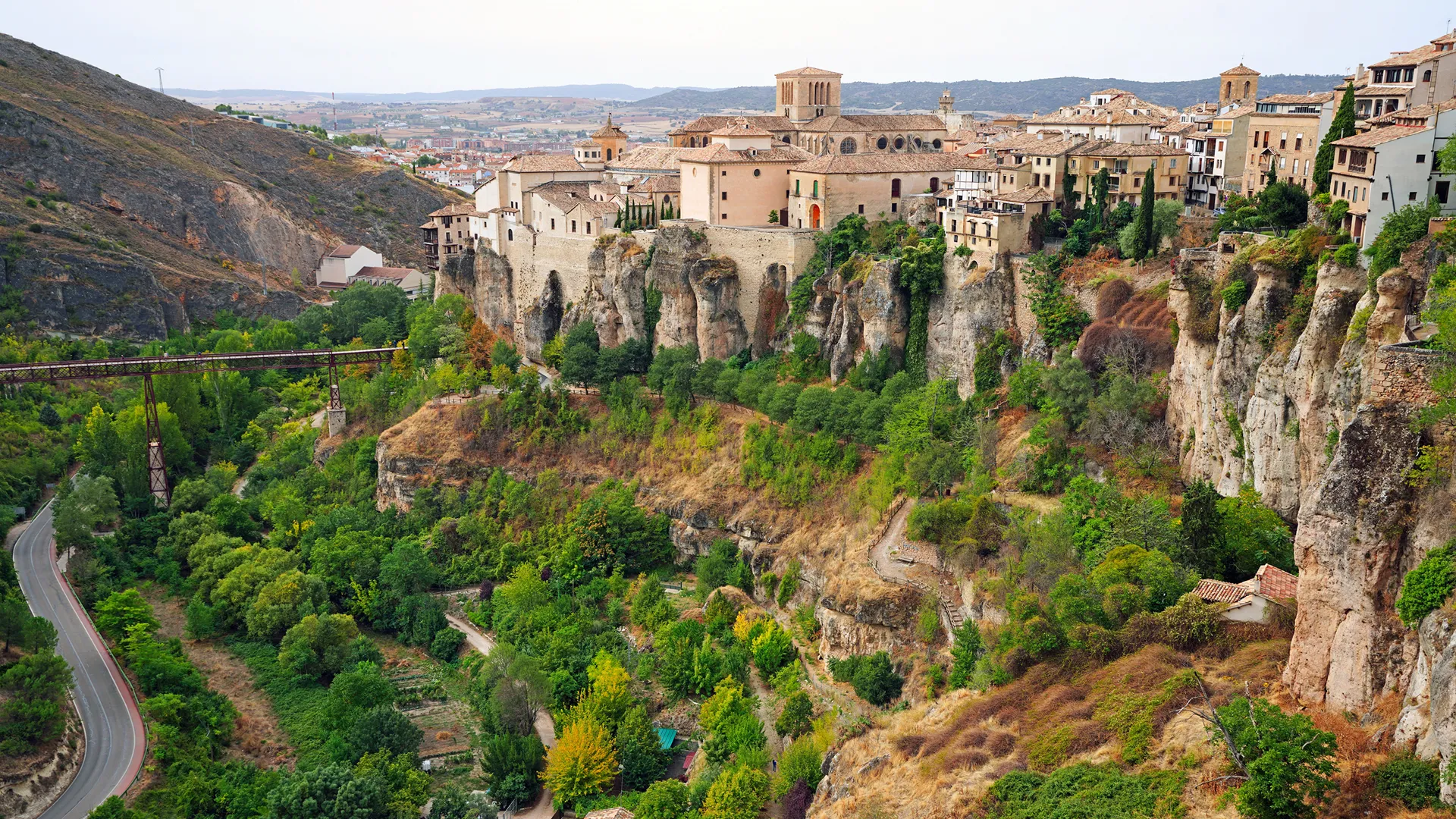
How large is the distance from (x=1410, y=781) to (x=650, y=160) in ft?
172

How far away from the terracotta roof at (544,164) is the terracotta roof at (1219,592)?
44790mm

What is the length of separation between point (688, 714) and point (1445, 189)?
2754 centimetres

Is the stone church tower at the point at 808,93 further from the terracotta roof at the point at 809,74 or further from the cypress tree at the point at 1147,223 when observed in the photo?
the cypress tree at the point at 1147,223

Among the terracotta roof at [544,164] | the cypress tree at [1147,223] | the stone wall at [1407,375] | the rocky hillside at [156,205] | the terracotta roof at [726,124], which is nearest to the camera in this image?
the stone wall at [1407,375]

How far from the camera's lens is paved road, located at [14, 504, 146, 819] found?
41344mm

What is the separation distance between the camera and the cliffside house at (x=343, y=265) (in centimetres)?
→ 10231

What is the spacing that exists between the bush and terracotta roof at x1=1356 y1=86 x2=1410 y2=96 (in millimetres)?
27830

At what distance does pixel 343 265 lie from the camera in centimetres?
10238

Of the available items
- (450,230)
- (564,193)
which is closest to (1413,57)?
(564,193)

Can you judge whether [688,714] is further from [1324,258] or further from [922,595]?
[1324,258]

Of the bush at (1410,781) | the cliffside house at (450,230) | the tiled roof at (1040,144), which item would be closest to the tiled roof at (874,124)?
the tiled roof at (1040,144)

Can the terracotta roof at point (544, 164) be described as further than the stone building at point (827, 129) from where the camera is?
No

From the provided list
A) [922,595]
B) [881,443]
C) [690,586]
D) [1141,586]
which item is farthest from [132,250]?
[1141,586]

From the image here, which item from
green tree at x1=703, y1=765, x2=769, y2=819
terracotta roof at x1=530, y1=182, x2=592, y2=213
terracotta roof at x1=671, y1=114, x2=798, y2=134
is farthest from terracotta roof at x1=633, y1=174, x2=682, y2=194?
green tree at x1=703, y1=765, x2=769, y2=819
